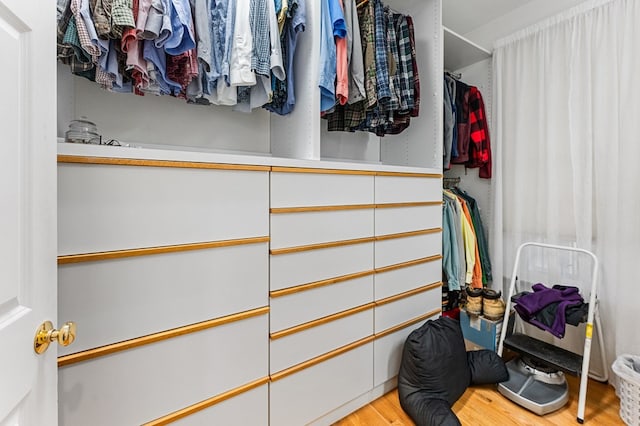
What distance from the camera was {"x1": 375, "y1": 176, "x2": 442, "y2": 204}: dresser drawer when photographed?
162 centimetres

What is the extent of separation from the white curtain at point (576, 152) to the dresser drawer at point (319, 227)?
1327mm

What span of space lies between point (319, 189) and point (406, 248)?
70 centimetres

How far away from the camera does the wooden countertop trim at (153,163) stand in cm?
86

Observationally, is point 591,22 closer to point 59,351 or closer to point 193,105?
point 193,105

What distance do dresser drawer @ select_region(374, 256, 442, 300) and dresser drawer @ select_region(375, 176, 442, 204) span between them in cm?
39

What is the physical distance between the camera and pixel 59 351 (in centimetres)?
86

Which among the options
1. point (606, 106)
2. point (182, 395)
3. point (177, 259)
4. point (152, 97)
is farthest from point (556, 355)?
point (152, 97)

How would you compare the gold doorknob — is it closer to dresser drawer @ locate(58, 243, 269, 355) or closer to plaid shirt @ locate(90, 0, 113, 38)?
dresser drawer @ locate(58, 243, 269, 355)

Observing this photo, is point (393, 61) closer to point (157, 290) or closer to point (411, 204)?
point (411, 204)

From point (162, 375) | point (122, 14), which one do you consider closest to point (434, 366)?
point (162, 375)

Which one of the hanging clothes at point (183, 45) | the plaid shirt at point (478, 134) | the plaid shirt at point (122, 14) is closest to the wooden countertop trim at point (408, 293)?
the plaid shirt at point (478, 134)

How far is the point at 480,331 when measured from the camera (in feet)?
6.69

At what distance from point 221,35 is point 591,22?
6.99 feet

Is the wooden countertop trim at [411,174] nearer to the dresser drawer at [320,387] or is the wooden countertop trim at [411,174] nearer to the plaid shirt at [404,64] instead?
the plaid shirt at [404,64]
